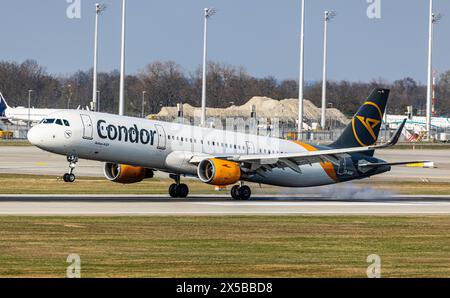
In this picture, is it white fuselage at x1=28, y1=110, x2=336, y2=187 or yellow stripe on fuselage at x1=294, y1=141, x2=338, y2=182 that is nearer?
white fuselage at x1=28, y1=110, x2=336, y2=187

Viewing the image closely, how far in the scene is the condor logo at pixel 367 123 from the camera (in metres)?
65.9

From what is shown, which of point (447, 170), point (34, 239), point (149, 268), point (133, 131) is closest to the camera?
point (149, 268)

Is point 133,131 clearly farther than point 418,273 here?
Yes

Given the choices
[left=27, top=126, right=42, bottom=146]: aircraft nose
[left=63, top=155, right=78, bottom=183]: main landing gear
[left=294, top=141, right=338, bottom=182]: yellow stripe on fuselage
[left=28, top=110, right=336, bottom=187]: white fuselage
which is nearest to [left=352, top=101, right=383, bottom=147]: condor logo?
[left=294, top=141, right=338, bottom=182]: yellow stripe on fuselage

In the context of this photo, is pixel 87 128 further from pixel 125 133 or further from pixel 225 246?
pixel 225 246

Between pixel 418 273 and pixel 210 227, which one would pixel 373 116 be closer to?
pixel 210 227

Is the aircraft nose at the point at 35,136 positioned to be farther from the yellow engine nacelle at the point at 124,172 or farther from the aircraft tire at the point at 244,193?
the aircraft tire at the point at 244,193

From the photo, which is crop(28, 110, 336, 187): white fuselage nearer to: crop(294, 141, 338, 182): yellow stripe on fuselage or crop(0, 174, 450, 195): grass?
crop(294, 141, 338, 182): yellow stripe on fuselage

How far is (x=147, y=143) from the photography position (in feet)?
188

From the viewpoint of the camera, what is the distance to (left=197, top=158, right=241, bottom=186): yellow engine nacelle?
57500 millimetres

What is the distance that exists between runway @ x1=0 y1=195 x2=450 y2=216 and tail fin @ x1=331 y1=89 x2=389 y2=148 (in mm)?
4173
